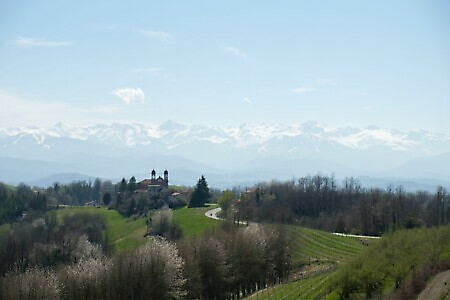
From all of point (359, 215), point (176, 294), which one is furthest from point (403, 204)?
point (176, 294)

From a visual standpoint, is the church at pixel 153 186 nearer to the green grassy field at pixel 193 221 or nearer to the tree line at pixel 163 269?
the green grassy field at pixel 193 221

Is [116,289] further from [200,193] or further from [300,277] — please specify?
[200,193]

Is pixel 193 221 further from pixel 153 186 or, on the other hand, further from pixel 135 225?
pixel 153 186

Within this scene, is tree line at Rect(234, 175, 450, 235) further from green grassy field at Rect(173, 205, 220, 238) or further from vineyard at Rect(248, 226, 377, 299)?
vineyard at Rect(248, 226, 377, 299)

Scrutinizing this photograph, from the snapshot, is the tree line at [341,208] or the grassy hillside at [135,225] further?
the grassy hillside at [135,225]

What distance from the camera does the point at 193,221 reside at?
421ft

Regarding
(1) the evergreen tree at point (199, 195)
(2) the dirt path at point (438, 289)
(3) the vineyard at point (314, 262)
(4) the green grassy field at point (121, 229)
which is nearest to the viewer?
(2) the dirt path at point (438, 289)

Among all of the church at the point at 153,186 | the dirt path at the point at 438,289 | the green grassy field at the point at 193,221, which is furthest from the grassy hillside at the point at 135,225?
the dirt path at the point at 438,289

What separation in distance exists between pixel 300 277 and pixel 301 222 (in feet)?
201

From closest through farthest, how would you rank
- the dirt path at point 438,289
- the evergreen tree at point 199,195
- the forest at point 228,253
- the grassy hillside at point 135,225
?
1. the dirt path at point 438,289
2. the forest at point 228,253
3. the grassy hillside at point 135,225
4. the evergreen tree at point 199,195

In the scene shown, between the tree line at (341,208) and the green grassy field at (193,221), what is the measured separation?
9.60 metres

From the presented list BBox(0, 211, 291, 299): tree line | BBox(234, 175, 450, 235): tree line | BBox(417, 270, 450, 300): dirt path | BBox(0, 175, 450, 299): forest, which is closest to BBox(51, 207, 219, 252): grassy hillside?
BBox(0, 175, 450, 299): forest

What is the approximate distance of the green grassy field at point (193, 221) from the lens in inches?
4562

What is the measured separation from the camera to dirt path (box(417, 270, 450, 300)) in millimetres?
38531
